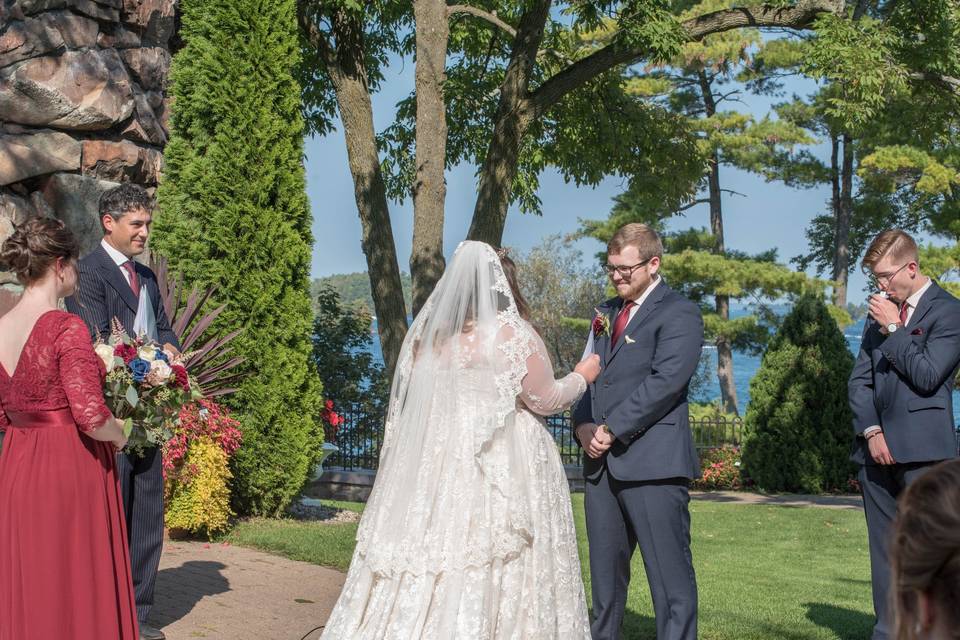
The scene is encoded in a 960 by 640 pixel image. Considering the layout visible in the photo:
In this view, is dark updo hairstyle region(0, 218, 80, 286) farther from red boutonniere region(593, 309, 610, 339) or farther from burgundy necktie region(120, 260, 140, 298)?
red boutonniere region(593, 309, 610, 339)

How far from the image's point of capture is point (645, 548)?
4.96 metres

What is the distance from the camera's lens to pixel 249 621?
6156 millimetres

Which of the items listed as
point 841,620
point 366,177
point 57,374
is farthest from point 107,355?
point 366,177

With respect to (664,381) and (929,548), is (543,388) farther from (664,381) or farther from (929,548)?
(929,548)

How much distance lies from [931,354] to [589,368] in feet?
5.84

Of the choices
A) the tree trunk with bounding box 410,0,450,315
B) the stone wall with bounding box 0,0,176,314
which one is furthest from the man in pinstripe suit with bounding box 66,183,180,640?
the tree trunk with bounding box 410,0,450,315

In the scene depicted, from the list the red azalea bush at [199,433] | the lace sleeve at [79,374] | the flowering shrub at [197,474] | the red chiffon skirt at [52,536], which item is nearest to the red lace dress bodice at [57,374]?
the lace sleeve at [79,374]

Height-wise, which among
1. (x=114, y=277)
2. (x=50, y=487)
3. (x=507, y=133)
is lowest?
(x=50, y=487)

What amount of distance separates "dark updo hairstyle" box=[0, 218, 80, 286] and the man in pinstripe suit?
3.85ft

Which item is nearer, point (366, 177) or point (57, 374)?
point (57, 374)

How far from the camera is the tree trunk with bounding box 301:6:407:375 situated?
13.3m

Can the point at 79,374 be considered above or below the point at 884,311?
below

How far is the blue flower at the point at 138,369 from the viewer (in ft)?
15.8

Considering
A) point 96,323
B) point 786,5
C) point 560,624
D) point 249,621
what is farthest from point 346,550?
point 786,5
